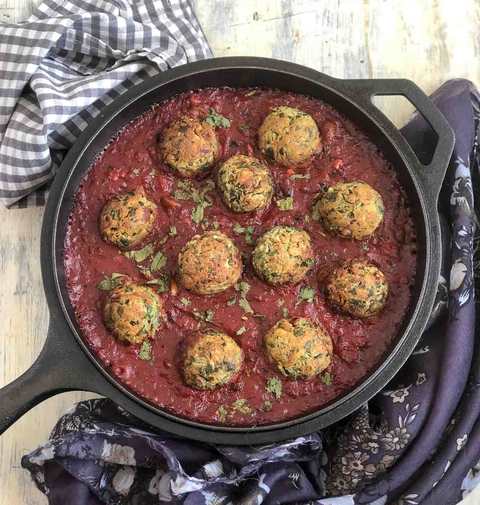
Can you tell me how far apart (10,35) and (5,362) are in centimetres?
133

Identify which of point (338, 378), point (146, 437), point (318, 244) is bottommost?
point (146, 437)

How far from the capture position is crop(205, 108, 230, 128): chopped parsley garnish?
106 inches

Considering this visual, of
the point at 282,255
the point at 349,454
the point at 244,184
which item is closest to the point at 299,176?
the point at 244,184

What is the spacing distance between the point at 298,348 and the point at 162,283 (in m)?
0.54

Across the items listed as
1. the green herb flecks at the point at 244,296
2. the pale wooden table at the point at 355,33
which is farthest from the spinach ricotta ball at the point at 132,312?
the pale wooden table at the point at 355,33

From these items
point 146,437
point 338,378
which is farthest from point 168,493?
point 338,378

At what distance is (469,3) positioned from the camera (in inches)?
125

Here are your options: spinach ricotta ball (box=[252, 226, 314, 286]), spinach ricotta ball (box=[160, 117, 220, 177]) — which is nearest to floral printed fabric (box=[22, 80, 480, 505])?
spinach ricotta ball (box=[252, 226, 314, 286])

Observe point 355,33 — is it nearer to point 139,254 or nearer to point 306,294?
point 306,294

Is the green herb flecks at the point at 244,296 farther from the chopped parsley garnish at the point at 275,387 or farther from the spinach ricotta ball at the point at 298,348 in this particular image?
the chopped parsley garnish at the point at 275,387

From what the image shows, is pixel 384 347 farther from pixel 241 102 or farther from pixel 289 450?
pixel 241 102

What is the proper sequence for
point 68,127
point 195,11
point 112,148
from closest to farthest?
point 112,148 < point 68,127 < point 195,11

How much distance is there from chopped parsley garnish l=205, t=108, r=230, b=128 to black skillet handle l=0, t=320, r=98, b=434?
0.94 metres

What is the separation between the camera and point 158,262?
2.60 meters
